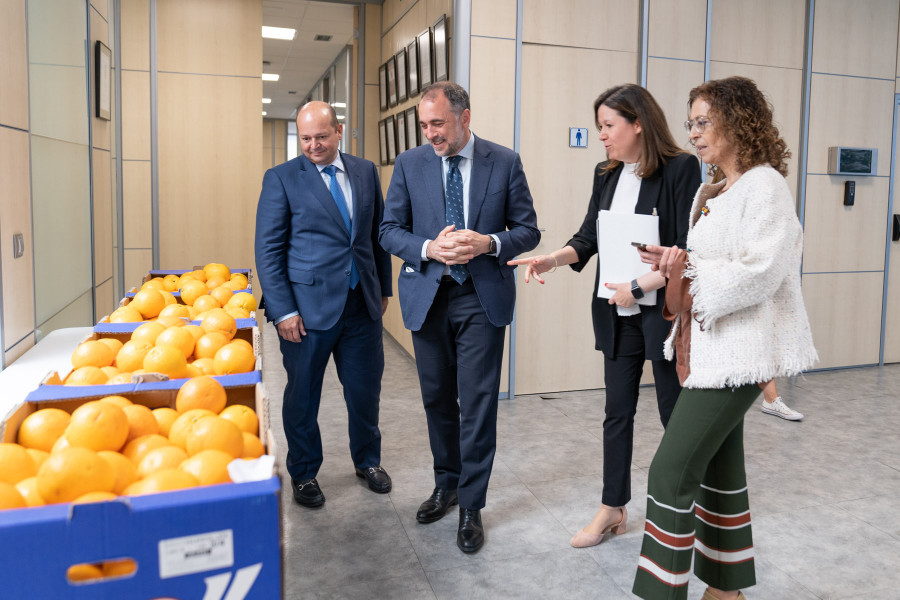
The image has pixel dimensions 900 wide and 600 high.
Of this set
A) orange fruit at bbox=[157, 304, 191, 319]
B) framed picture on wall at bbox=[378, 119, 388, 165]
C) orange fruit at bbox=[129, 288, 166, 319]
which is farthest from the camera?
framed picture on wall at bbox=[378, 119, 388, 165]

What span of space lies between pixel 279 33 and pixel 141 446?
33.2ft

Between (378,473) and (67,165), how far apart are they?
2.13 meters

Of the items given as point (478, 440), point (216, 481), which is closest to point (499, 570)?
point (478, 440)

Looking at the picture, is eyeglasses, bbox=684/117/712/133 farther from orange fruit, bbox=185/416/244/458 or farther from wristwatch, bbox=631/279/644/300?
orange fruit, bbox=185/416/244/458

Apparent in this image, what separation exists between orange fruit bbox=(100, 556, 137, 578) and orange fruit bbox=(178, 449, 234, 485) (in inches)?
6.2

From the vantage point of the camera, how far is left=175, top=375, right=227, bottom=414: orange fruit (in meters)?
1.47

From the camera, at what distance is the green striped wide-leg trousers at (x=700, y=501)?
202cm

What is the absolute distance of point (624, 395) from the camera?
2689 mm

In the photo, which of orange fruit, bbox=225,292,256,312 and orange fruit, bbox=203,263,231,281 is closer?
orange fruit, bbox=225,292,256,312

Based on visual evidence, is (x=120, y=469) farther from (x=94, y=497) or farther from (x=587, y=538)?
(x=587, y=538)

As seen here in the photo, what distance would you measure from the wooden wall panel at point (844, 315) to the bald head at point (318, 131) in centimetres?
425

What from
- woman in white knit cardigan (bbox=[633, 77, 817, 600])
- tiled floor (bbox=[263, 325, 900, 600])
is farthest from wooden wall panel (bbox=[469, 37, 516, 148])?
woman in white knit cardigan (bbox=[633, 77, 817, 600])

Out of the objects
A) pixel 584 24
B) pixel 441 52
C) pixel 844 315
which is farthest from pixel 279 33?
pixel 844 315

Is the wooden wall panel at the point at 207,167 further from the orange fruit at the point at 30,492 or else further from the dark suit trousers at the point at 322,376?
the orange fruit at the point at 30,492
